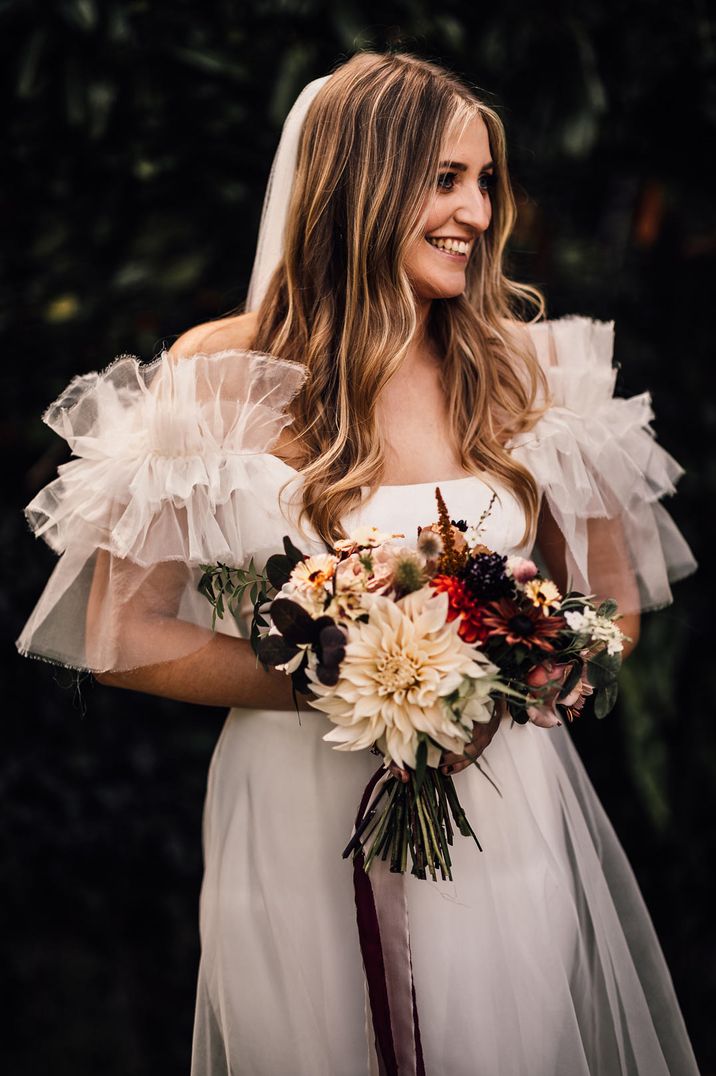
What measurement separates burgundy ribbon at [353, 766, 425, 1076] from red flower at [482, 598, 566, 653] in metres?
0.33

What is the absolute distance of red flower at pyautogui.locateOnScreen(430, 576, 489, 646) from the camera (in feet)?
5.00

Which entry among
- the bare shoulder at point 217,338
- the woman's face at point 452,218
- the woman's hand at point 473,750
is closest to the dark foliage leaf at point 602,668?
the woman's hand at point 473,750

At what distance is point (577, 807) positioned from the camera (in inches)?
82.5

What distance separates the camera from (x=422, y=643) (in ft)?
4.92

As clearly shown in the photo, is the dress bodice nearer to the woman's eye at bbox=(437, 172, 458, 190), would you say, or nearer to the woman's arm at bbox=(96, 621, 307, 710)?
the woman's arm at bbox=(96, 621, 307, 710)

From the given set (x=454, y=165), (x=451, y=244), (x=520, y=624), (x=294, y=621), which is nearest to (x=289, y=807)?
(x=294, y=621)

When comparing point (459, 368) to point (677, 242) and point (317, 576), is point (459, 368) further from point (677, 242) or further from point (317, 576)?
point (677, 242)

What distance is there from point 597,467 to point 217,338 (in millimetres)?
743

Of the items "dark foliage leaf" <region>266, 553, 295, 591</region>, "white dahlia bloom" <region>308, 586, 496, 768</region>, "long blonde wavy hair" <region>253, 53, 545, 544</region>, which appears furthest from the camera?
"long blonde wavy hair" <region>253, 53, 545, 544</region>

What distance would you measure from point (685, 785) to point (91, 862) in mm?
1729

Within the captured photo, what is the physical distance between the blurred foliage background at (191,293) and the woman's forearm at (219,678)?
110cm

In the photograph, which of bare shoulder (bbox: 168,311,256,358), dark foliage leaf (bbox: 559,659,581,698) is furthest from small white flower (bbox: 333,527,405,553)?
bare shoulder (bbox: 168,311,256,358)

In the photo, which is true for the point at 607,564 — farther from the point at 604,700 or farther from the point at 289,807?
the point at 289,807

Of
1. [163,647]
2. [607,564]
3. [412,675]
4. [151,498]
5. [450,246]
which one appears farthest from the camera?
[607,564]
